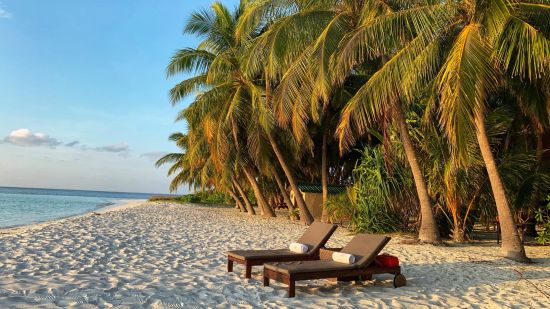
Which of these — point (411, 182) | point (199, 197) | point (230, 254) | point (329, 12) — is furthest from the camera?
point (199, 197)

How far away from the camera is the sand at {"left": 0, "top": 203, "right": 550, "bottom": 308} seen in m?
5.25

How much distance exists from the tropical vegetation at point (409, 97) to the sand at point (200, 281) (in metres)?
1.75

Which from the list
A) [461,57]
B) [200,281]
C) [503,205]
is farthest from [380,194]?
[200,281]

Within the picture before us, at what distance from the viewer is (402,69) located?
8812mm

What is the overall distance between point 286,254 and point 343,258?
1093 mm

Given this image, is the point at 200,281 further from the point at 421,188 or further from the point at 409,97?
the point at 421,188

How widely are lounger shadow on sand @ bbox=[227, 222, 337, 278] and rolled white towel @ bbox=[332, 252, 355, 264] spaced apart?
66cm

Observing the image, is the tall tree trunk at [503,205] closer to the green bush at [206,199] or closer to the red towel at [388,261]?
the red towel at [388,261]

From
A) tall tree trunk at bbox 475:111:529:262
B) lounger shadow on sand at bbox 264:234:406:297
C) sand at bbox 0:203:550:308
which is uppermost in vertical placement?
tall tree trunk at bbox 475:111:529:262

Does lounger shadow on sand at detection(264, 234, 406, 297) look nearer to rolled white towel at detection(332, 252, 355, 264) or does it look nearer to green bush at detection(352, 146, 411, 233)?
rolled white towel at detection(332, 252, 355, 264)

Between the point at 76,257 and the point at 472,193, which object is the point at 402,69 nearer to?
the point at 472,193

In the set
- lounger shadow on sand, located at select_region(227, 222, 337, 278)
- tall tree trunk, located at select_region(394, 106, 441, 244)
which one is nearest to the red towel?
lounger shadow on sand, located at select_region(227, 222, 337, 278)

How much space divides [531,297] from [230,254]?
4050 millimetres

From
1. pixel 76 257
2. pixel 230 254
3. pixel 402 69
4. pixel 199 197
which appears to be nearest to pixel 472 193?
pixel 402 69
